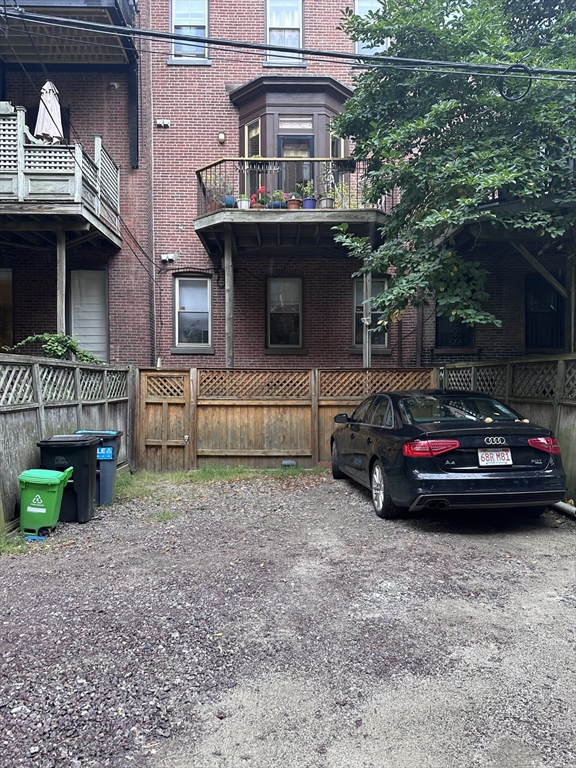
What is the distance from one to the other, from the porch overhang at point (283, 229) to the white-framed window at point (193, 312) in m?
0.90

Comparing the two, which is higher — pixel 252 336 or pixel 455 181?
pixel 455 181

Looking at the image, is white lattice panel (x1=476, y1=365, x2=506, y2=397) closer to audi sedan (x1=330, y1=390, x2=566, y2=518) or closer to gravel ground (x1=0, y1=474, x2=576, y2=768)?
audi sedan (x1=330, y1=390, x2=566, y2=518)

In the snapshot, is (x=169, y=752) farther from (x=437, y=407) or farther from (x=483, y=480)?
(x=437, y=407)

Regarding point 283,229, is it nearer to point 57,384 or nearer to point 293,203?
point 293,203

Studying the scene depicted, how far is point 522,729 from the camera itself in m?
2.51

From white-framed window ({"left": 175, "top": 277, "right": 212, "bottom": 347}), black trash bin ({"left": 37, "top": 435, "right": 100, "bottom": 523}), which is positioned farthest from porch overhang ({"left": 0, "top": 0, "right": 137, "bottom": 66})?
black trash bin ({"left": 37, "top": 435, "right": 100, "bottom": 523})

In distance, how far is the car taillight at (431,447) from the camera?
5.52 metres

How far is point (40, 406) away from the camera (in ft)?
22.0

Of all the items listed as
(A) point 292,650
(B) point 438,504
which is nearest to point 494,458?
(B) point 438,504

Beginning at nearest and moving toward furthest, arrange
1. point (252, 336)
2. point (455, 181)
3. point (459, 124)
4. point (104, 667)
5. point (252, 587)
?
1. point (104, 667)
2. point (252, 587)
3. point (455, 181)
4. point (459, 124)
5. point (252, 336)

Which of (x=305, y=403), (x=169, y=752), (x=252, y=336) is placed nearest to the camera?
(x=169, y=752)

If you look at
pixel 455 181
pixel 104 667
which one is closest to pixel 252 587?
pixel 104 667

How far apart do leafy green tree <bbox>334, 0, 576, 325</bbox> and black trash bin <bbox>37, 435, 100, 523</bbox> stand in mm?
4683

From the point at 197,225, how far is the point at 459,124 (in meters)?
5.76
